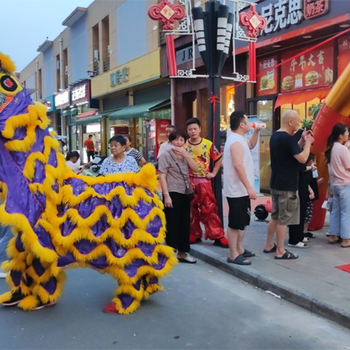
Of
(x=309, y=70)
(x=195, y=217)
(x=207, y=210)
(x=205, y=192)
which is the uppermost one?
(x=309, y=70)

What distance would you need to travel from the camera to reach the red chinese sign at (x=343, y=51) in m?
8.29

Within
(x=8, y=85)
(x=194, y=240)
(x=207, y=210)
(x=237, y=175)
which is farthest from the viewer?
(x=194, y=240)

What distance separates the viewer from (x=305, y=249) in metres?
5.55

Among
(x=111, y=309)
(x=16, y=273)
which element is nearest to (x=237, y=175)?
(x=111, y=309)

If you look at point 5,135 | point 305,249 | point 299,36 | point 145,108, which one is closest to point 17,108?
point 5,135

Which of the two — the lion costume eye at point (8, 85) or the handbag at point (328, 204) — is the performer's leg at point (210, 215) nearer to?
the handbag at point (328, 204)

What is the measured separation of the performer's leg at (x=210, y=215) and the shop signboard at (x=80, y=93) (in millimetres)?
17242

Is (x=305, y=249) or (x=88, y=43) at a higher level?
(x=88, y=43)

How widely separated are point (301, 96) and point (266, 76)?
4.90 ft

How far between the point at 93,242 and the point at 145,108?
12.5 m

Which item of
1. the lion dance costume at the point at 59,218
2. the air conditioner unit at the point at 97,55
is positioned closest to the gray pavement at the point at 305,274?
the lion dance costume at the point at 59,218

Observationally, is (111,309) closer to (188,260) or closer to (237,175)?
(188,260)

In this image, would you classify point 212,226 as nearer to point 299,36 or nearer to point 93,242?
point 93,242

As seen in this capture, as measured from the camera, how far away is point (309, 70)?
9.31m
